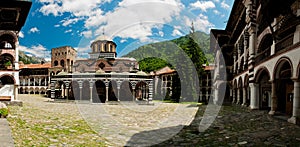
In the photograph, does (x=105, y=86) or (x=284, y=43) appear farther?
(x=105, y=86)

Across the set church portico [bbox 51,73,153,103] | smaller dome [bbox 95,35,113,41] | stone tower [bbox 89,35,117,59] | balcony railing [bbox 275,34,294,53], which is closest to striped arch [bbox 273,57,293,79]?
balcony railing [bbox 275,34,294,53]

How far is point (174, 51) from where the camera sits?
55719mm

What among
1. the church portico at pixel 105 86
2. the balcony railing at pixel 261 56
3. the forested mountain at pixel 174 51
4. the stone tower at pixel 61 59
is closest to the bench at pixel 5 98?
the church portico at pixel 105 86

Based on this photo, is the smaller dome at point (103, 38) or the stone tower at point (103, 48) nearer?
the stone tower at point (103, 48)

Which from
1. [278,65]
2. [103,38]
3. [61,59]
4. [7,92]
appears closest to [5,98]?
[7,92]

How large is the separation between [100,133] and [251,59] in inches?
586

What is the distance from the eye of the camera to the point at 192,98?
41.1 m

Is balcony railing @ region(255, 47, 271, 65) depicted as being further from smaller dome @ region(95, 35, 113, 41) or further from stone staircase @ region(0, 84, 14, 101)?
smaller dome @ region(95, 35, 113, 41)

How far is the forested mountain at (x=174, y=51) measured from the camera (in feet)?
136

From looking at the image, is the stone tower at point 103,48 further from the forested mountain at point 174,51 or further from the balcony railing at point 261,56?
the balcony railing at point 261,56

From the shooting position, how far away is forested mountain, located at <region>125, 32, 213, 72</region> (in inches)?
1635

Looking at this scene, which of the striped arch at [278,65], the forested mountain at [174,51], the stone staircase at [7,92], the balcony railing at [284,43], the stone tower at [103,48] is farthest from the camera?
the stone tower at [103,48]

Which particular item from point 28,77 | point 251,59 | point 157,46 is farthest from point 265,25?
point 28,77

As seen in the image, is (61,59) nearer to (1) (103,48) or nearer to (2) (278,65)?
(1) (103,48)
